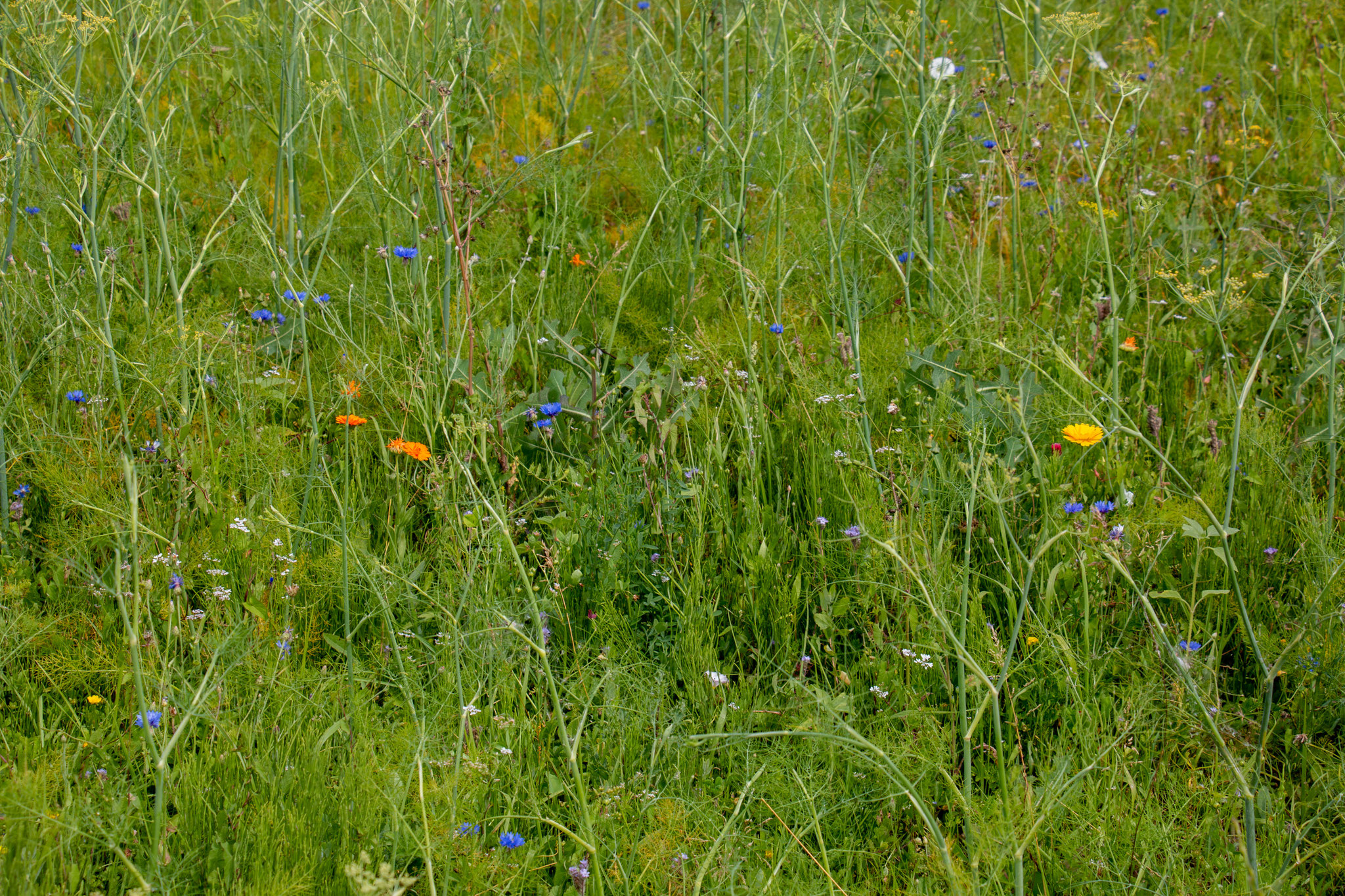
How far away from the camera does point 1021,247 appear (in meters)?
2.74

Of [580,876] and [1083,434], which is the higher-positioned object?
[1083,434]

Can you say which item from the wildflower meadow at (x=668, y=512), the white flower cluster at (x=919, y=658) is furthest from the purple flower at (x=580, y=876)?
the white flower cluster at (x=919, y=658)

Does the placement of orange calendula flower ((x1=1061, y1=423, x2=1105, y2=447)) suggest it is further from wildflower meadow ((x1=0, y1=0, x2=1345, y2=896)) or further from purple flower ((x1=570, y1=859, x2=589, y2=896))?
purple flower ((x1=570, y1=859, x2=589, y2=896))

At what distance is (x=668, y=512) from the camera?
1956mm

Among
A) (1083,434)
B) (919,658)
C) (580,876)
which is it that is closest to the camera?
(580,876)

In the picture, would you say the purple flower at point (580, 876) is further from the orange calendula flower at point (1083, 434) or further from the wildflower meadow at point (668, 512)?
the orange calendula flower at point (1083, 434)

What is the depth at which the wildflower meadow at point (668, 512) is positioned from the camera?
4.51 ft

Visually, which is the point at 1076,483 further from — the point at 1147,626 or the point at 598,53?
the point at 598,53

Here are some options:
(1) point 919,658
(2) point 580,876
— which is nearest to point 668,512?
(1) point 919,658

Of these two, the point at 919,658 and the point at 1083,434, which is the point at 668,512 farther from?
the point at 1083,434

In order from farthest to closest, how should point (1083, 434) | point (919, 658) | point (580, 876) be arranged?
point (1083, 434)
point (919, 658)
point (580, 876)

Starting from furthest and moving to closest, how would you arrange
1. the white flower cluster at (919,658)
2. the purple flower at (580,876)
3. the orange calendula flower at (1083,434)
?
the orange calendula flower at (1083,434)
the white flower cluster at (919,658)
the purple flower at (580,876)

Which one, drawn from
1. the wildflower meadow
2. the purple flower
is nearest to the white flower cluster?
the wildflower meadow

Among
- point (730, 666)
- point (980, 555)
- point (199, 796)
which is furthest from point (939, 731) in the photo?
point (199, 796)
